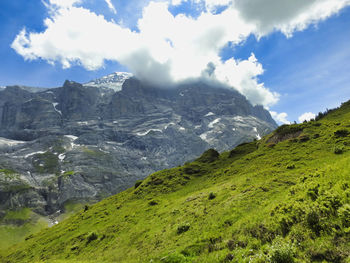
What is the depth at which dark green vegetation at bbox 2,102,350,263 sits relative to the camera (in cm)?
1087

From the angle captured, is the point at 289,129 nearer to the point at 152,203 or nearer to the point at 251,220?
the point at 152,203

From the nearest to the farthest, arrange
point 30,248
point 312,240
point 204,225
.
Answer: point 312,240 → point 204,225 → point 30,248

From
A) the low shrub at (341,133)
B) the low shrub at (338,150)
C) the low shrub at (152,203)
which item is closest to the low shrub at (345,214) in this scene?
the low shrub at (338,150)

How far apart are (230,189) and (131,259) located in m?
17.6

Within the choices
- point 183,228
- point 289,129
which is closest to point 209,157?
point 289,129

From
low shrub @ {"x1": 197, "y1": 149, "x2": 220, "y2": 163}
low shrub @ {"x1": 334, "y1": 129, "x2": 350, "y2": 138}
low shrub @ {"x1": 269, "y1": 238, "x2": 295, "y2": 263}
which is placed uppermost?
low shrub @ {"x1": 197, "y1": 149, "x2": 220, "y2": 163}

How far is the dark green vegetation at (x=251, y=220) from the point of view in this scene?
1087 cm

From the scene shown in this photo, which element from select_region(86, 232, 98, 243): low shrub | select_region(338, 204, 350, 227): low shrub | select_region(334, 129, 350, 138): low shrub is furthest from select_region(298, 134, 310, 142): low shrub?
select_region(86, 232, 98, 243): low shrub

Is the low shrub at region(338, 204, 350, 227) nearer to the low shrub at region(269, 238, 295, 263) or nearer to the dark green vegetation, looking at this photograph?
the dark green vegetation

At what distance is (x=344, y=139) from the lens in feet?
127

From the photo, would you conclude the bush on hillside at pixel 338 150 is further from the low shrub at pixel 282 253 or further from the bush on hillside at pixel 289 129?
the low shrub at pixel 282 253

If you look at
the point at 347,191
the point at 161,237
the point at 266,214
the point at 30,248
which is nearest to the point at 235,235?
the point at 266,214

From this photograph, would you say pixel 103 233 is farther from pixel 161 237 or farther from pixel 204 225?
pixel 204 225

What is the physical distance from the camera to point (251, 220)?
1670 cm
